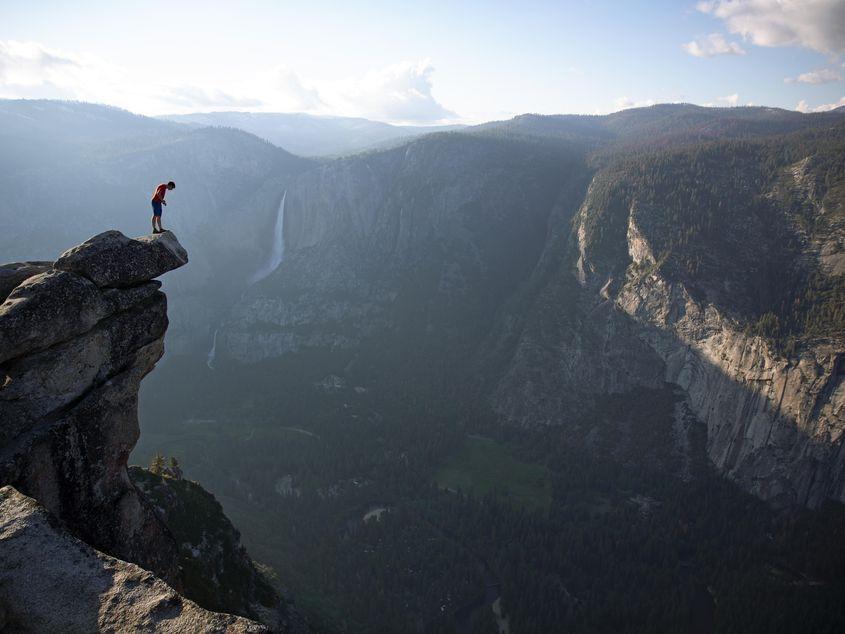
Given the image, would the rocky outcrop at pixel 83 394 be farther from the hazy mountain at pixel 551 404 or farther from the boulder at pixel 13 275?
the hazy mountain at pixel 551 404

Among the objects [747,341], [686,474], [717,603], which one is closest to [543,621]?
[717,603]

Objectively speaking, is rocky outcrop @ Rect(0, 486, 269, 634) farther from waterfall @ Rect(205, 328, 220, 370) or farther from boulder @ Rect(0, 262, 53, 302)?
waterfall @ Rect(205, 328, 220, 370)

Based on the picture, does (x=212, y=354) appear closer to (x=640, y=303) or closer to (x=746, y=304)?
(x=640, y=303)

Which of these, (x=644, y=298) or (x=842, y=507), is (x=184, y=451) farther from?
(x=842, y=507)

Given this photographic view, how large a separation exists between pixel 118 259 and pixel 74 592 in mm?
14716

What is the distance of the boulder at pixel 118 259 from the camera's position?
79.6 feet

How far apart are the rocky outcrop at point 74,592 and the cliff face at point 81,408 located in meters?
0.06

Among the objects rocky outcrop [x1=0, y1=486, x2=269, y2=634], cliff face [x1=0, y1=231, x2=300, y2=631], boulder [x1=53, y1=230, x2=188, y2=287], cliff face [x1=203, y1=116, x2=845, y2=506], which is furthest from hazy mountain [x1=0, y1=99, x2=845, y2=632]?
rocky outcrop [x1=0, y1=486, x2=269, y2=634]

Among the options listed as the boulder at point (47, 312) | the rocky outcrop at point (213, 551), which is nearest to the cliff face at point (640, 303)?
the rocky outcrop at point (213, 551)

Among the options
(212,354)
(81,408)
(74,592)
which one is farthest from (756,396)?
(212,354)

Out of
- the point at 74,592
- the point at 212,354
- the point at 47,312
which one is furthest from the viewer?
the point at 212,354

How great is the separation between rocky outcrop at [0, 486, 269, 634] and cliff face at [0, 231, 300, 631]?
6 centimetres

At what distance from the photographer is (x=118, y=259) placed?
993 inches

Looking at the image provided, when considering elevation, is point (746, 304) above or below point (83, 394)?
below
